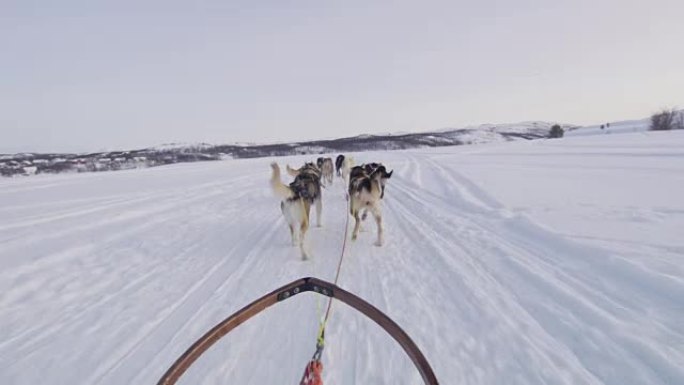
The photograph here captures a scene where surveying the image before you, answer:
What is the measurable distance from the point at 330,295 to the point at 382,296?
7.34 feet

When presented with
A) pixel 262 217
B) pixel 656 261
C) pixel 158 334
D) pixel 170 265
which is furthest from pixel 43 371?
pixel 656 261

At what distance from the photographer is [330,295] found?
160cm

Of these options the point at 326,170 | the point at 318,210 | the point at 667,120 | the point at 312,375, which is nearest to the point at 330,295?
the point at 312,375

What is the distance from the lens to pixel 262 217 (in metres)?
7.85

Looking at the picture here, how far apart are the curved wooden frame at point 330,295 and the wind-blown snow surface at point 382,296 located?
1086 mm

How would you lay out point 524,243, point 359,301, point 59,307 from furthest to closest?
point 524,243
point 59,307
point 359,301

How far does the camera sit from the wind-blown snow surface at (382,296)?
8.39 ft

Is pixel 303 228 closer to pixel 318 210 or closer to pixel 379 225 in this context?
pixel 379 225

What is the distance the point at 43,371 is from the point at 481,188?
9615 millimetres

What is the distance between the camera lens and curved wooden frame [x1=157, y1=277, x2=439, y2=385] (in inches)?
57.1

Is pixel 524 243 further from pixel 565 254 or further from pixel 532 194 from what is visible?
pixel 532 194

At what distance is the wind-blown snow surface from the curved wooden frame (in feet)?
3.56

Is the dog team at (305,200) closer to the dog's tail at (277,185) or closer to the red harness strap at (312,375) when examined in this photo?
the dog's tail at (277,185)

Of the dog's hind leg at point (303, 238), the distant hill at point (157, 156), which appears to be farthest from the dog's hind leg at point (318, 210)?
the distant hill at point (157, 156)
